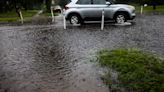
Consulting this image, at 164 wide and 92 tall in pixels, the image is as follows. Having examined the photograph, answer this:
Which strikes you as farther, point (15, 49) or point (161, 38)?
point (161, 38)

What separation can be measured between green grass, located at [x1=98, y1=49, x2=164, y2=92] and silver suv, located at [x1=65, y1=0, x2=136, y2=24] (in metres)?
9.82

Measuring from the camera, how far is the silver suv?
66.2 ft

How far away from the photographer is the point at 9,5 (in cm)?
4688

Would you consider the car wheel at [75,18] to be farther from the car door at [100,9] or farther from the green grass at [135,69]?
the green grass at [135,69]

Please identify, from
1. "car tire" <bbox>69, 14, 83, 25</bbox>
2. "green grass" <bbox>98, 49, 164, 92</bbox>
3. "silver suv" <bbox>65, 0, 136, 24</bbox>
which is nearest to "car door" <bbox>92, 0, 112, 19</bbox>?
"silver suv" <bbox>65, 0, 136, 24</bbox>

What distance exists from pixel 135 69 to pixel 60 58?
10.2 ft

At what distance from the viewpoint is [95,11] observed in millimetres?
20156

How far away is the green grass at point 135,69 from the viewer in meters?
7.05

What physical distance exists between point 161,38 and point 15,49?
256 inches

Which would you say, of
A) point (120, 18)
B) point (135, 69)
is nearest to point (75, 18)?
point (120, 18)

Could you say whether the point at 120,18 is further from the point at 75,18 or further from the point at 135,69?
the point at 135,69

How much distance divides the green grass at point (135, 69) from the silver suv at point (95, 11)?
9.82m

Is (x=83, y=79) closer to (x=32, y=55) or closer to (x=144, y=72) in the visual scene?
(x=144, y=72)

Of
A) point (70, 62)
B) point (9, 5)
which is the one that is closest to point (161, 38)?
point (70, 62)
